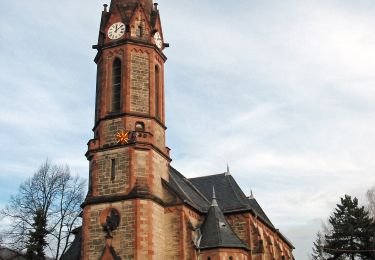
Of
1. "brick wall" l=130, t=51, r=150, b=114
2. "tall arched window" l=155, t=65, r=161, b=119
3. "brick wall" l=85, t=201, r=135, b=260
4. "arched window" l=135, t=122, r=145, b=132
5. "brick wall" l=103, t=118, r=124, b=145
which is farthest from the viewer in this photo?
"tall arched window" l=155, t=65, r=161, b=119

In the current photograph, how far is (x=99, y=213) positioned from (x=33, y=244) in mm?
11714

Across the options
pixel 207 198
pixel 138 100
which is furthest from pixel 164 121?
pixel 207 198

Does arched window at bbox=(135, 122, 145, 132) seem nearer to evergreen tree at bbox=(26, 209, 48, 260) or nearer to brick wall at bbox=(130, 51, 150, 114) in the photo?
brick wall at bbox=(130, 51, 150, 114)

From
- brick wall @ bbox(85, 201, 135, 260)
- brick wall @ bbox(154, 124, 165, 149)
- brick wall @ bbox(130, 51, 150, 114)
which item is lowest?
brick wall @ bbox(85, 201, 135, 260)

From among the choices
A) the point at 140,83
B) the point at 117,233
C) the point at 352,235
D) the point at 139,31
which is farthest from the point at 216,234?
the point at 352,235

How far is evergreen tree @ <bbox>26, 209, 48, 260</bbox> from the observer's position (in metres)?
36.3

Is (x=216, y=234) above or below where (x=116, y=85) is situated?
below

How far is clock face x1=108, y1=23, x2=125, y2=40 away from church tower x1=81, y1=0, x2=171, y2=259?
7 centimetres

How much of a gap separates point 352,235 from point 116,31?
2977 centimetres

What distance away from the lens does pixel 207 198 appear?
3800 centimetres

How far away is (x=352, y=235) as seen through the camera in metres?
45.5

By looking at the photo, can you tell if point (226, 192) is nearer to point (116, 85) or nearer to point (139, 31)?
point (116, 85)

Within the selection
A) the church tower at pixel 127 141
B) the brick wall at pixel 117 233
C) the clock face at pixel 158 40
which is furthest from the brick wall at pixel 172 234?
the clock face at pixel 158 40

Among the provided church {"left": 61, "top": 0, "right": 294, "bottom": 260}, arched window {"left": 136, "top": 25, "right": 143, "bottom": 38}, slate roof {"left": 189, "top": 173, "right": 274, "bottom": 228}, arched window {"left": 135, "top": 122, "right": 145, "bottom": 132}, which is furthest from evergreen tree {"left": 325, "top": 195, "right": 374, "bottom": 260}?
arched window {"left": 136, "top": 25, "right": 143, "bottom": 38}
